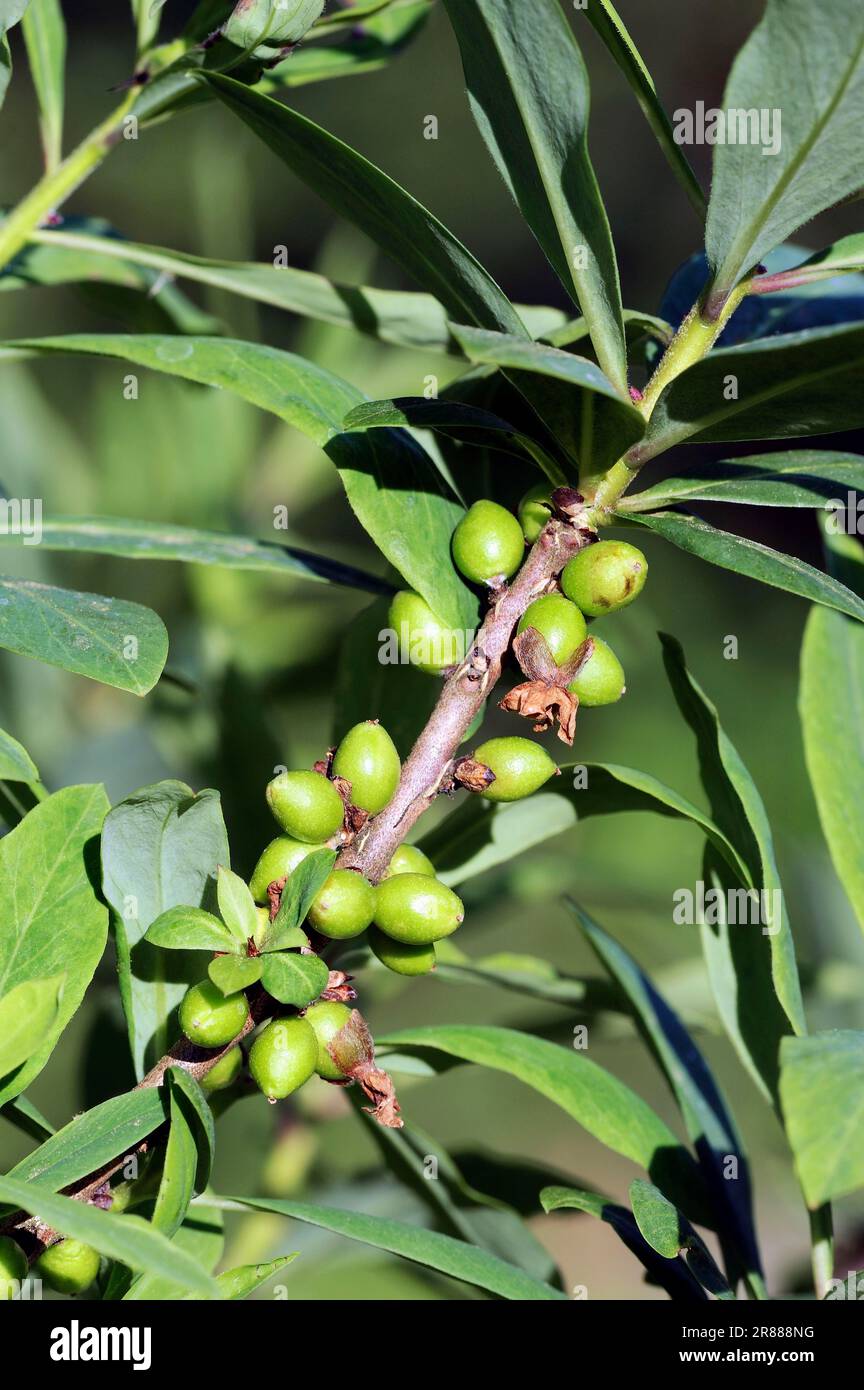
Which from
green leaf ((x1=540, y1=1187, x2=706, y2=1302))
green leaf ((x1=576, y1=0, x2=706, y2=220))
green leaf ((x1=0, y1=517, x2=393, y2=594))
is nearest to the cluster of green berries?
green leaf ((x1=0, y1=517, x2=393, y2=594))

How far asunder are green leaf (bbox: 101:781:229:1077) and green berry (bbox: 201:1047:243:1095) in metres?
0.05

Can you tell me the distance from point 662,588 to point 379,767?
190 centimetres

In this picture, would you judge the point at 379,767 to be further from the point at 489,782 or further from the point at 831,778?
the point at 831,778

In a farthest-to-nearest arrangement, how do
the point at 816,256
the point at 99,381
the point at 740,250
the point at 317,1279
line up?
1. the point at 99,381
2. the point at 317,1279
3. the point at 816,256
4. the point at 740,250

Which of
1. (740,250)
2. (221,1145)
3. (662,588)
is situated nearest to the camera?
(740,250)

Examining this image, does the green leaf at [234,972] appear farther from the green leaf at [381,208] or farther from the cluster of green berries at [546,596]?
the green leaf at [381,208]

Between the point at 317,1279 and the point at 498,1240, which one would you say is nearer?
the point at 498,1240

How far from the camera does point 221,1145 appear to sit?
133 centimetres

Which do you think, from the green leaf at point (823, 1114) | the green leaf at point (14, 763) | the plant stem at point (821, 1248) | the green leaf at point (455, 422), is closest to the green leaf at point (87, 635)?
the green leaf at point (14, 763)

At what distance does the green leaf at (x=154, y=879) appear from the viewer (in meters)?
0.67

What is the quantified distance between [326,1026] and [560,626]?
26 cm

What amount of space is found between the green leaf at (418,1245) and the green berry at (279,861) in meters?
0.18
